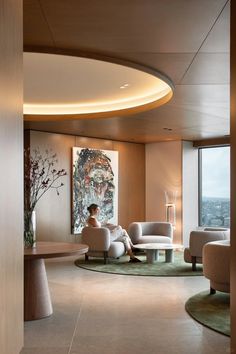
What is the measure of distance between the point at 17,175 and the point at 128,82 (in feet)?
17.2

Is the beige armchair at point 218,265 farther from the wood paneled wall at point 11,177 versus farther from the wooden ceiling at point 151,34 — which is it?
the wood paneled wall at point 11,177

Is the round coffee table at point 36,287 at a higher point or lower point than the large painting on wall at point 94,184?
lower

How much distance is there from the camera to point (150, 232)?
12086 millimetres

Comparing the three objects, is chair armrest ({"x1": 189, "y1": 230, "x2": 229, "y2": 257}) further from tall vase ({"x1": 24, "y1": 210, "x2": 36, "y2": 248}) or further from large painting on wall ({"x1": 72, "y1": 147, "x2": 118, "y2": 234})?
tall vase ({"x1": 24, "y1": 210, "x2": 36, "y2": 248})


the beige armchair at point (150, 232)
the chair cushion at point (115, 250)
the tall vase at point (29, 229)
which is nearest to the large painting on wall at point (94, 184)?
the beige armchair at point (150, 232)

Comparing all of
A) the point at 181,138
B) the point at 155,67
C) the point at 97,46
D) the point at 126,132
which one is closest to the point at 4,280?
the point at 97,46

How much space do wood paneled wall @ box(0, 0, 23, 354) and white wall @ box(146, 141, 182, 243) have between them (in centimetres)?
1042

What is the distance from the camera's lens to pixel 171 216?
1315 centimetres

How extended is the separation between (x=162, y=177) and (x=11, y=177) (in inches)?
433

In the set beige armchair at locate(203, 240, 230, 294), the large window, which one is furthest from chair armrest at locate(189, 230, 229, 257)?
the large window

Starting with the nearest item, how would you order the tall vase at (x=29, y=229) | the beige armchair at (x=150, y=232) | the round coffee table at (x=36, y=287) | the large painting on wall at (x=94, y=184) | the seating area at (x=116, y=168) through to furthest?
the seating area at (x=116, y=168) < the round coffee table at (x=36, y=287) < the tall vase at (x=29, y=229) < the beige armchair at (x=150, y=232) < the large painting on wall at (x=94, y=184)

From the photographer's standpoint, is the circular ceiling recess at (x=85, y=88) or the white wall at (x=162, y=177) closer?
the circular ceiling recess at (x=85, y=88)

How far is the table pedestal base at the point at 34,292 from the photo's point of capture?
18.4ft

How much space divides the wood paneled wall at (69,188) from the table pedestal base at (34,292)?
5.01m
